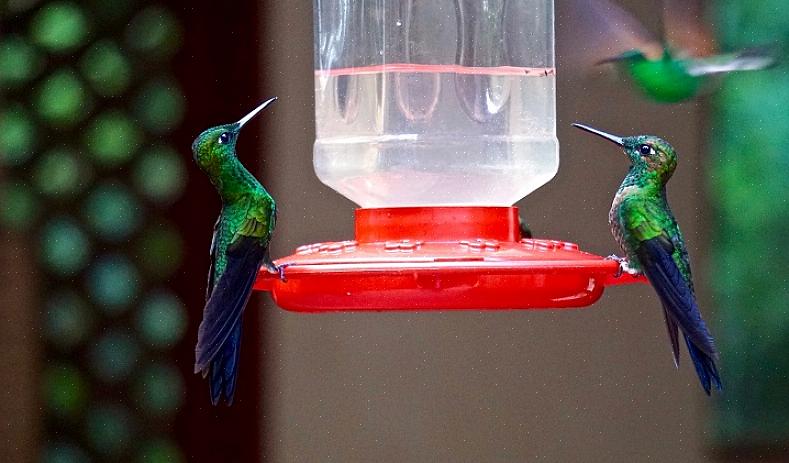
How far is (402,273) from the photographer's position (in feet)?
5.71

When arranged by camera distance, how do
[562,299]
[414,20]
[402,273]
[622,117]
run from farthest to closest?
[622,117], [414,20], [562,299], [402,273]

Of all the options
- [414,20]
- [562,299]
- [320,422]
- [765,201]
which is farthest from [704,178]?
[562,299]

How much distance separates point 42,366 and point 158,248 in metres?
0.47

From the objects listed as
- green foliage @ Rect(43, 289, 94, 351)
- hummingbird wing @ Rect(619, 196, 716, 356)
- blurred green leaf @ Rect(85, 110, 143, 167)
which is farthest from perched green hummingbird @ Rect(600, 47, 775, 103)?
green foliage @ Rect(43, 289, 94, 351)

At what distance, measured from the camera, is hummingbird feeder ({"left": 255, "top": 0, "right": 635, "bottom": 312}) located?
1.98 m

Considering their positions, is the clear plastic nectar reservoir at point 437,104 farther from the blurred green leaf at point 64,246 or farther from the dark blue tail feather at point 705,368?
the blurred green leaf at point 64,246

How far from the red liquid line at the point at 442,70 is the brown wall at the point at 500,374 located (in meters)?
1.15

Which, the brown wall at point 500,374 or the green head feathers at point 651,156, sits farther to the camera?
the brown wall at point 500,374

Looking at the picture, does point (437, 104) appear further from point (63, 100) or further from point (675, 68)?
point (63, 100)

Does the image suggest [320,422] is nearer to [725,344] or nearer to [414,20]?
[725,344]

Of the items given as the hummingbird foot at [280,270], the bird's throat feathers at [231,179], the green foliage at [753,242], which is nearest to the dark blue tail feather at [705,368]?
the hummingbird foot at [280,270]

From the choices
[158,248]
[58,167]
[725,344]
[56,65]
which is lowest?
[725,344]

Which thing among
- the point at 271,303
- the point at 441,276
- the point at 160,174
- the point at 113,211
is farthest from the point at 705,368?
the point at 113,211

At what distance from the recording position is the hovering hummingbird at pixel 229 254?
176 centimetres
